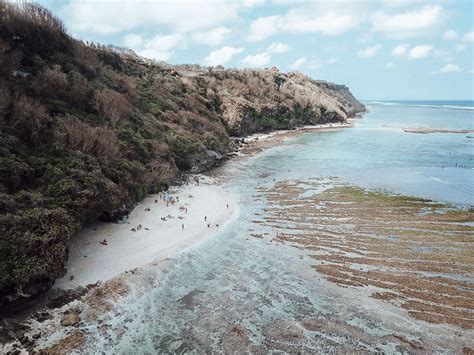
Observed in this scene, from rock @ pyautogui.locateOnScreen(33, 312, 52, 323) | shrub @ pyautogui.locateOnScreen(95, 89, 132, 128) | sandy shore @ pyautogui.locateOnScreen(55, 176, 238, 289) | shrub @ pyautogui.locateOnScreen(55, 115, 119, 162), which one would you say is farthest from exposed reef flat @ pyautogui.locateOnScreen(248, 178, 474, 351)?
shrub @ pyautogui.locateOnScreen(95, 89, 132, 128)

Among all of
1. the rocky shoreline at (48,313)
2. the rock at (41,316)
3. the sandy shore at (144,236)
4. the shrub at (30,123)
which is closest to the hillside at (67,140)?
the shrub at (30,123)

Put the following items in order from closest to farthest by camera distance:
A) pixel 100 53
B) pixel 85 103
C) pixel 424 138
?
pixel 85 103 → pixel 100 53 → pixel 424 138

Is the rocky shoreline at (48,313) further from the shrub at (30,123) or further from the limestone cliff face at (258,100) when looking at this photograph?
the limestone cliff face at (258,100)

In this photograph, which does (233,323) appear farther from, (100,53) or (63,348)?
(100,53)

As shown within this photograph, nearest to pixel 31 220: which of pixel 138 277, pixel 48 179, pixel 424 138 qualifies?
pixel 48 179

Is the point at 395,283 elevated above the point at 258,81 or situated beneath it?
situated beneath

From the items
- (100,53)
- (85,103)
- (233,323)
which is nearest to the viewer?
(233,323)

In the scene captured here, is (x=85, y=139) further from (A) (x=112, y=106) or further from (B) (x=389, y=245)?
(B) (x=389, y=245)
